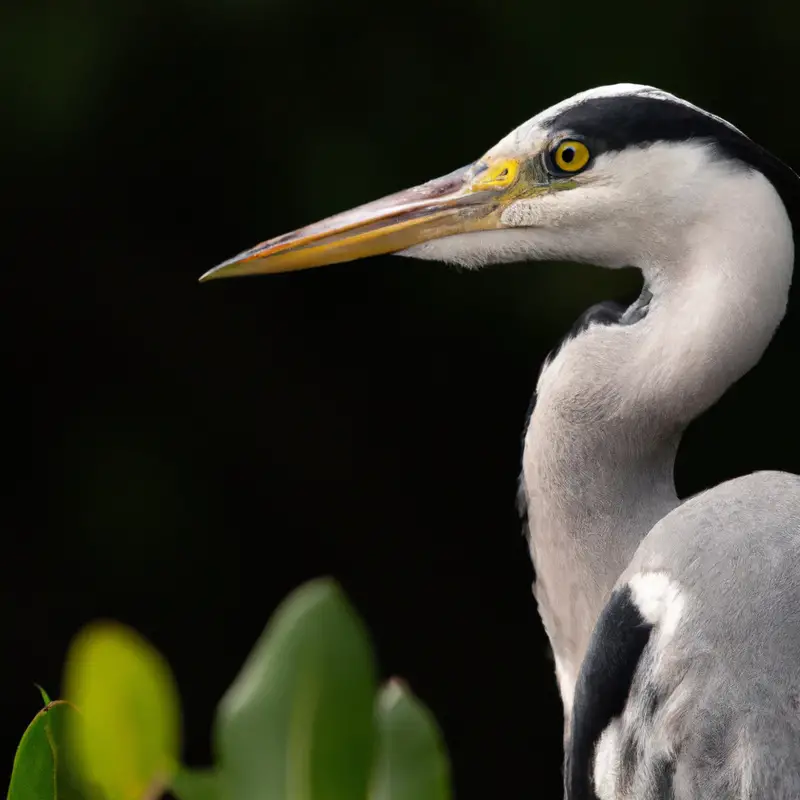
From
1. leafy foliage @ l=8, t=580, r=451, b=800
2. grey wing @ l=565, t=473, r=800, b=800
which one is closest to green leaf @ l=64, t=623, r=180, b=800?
leafy foliage @ l=8, t=580, r=451, b=800

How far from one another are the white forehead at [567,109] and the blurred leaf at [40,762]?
0.97 meters

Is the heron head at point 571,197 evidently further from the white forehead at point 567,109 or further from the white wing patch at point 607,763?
the white wing patch at point 607,763

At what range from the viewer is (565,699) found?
4.28 ft

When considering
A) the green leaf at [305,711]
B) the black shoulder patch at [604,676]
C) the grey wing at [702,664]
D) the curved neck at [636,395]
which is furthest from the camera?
the curved neck at [636,395]

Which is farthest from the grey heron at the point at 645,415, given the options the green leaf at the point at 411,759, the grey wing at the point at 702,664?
the green leaf at the point at 411,759

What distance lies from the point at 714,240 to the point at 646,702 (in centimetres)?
44

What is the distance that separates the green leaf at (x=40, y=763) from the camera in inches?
16.1

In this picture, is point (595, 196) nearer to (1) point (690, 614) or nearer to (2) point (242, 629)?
(1) point (690, 614)

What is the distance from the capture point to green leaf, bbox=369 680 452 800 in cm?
38

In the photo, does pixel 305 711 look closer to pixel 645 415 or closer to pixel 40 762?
pixel 40 762

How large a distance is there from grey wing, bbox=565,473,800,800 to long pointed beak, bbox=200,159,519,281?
0.39 meters

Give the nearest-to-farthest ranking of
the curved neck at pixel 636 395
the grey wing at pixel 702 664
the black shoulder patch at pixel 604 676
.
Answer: the grey wing at pixel 702 664
the black shoulder patch at pixel 604 676
the curved neck at pixel 636 395

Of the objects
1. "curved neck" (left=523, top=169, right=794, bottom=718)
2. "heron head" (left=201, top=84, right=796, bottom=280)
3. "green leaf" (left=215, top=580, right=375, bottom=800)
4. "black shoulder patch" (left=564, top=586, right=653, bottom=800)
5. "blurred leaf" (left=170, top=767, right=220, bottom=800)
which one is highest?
"heron head" (left=201, top=84, right=796, bottom=280)

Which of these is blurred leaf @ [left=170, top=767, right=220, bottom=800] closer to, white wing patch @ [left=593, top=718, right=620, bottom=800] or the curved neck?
white wing patch @ [left=593, top=718, right=620, bottom=800]
